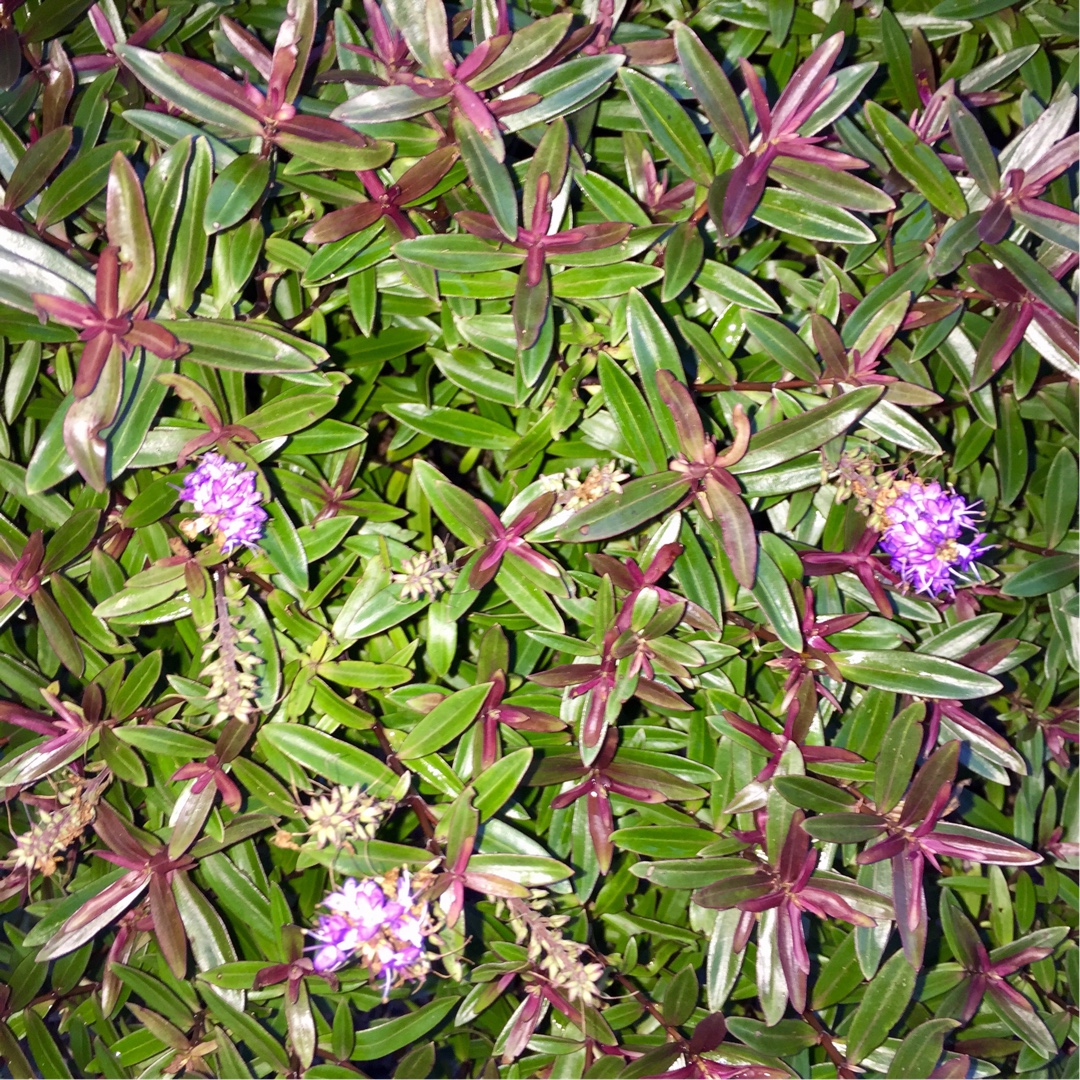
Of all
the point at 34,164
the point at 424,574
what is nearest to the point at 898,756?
the point at 424,574

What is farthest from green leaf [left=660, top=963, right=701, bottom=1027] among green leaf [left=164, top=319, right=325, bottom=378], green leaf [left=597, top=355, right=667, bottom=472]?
green leaf [left=164, top=319, right=325, bottom=378]

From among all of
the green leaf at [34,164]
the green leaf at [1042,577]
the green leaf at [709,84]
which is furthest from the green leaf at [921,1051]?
the green leaf at [34,164]

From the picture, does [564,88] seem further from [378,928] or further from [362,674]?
[378,928]

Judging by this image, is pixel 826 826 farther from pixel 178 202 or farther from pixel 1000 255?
pixel 178 202

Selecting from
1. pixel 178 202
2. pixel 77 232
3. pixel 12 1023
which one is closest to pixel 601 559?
pixel 178 202

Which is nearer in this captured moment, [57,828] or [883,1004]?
[57,828]

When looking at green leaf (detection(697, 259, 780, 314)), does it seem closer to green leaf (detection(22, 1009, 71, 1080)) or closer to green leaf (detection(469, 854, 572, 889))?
green leaf (detection(469, 854, 572, 889))
